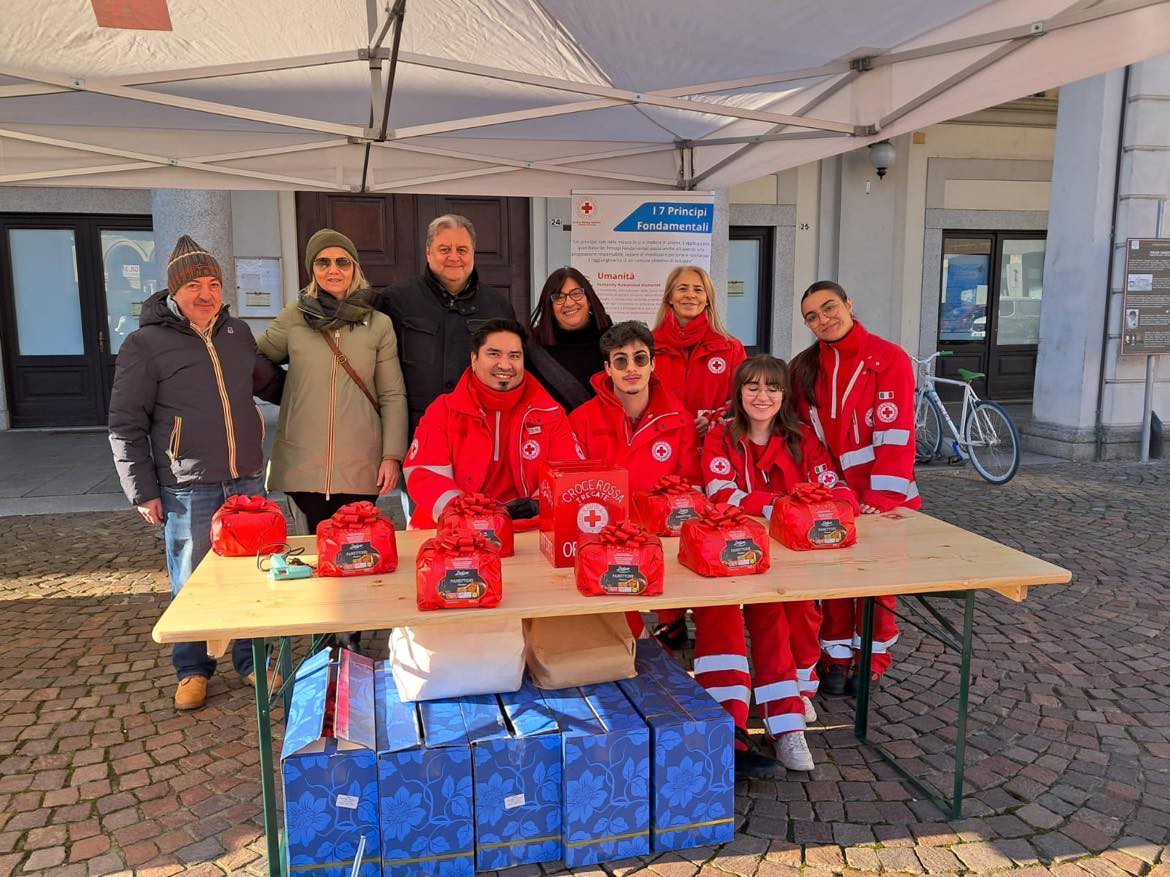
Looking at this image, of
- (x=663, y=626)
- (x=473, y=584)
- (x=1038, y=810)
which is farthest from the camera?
(x=663, y=626)

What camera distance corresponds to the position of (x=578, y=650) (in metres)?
2.79

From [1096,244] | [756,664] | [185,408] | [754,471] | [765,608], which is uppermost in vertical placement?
[1096,244]

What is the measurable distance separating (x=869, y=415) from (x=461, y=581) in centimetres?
194

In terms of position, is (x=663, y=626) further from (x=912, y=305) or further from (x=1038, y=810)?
(x=912, y=305)

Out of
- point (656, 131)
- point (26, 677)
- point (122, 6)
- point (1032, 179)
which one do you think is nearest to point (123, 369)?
point (122, 6)

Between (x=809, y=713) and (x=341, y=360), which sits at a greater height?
(x=341, y=360)

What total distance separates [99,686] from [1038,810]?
377cm

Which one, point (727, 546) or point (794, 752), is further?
point (794, 752)

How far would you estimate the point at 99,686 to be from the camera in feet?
12.3

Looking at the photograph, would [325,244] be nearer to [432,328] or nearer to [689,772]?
[432,328]

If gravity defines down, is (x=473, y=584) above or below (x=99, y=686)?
above

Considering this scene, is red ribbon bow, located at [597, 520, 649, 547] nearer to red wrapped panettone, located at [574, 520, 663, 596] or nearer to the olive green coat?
red wrapped panettone, located at [574, 520, 663, 596]

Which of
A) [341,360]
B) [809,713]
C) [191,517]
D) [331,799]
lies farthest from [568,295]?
[331,799]

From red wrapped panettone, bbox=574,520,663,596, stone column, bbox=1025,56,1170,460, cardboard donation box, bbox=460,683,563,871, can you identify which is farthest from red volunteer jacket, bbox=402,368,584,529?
stone column, bbox=1025,56,1170,460
